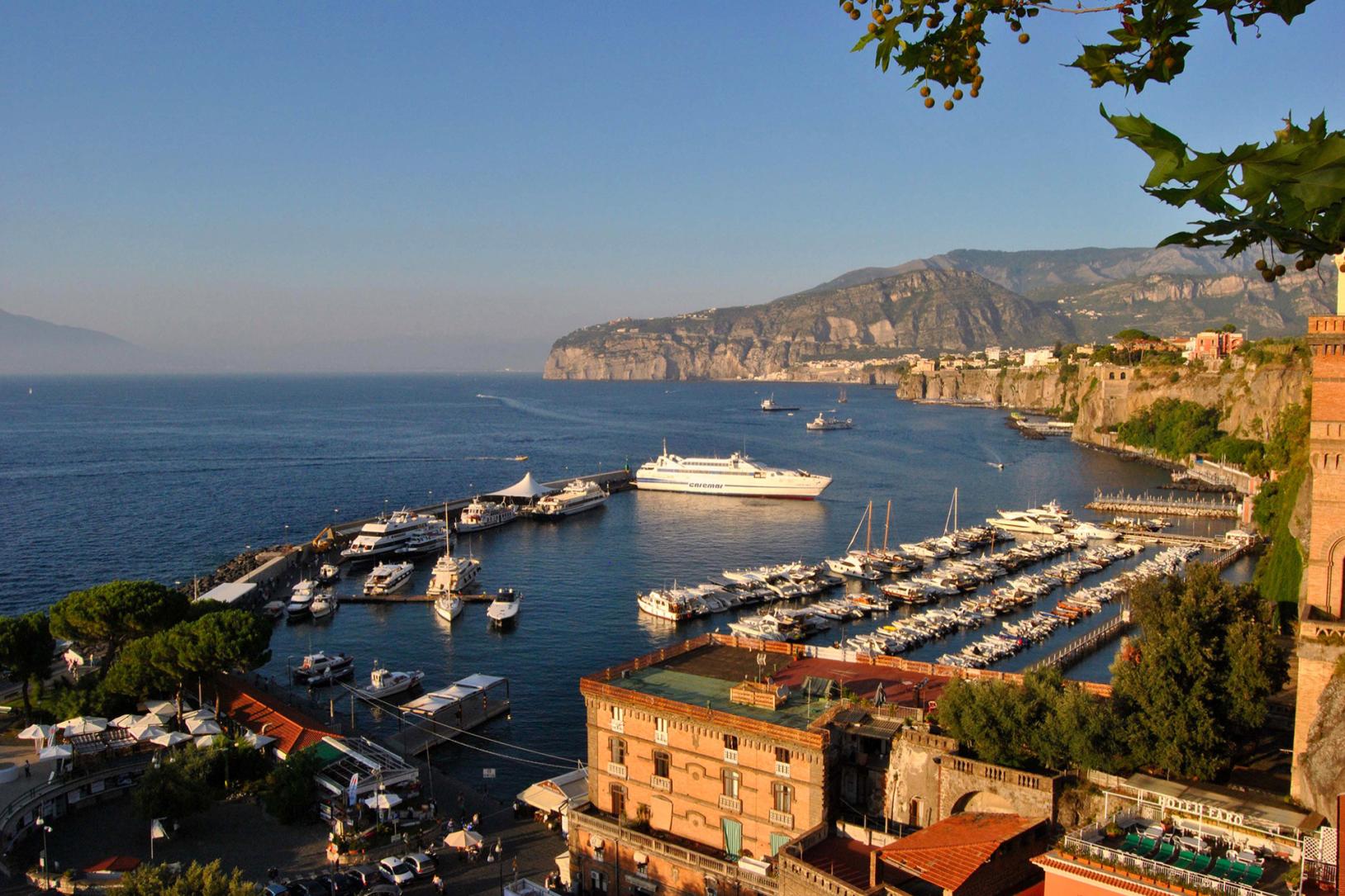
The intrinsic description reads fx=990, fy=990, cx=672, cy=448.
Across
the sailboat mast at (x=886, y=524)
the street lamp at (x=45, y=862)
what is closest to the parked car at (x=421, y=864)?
the street lamp at (x=45, y=862)

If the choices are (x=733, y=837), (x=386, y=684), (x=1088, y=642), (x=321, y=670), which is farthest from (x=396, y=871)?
(x=1088, y=642)

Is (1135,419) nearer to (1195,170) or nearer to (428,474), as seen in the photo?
(428,474)

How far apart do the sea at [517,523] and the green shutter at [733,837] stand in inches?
321

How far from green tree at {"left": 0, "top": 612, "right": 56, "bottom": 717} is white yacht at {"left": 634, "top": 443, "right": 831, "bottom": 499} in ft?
Result: 157

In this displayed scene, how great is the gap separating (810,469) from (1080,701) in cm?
6576

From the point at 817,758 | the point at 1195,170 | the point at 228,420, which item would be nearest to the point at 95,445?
the point at 228,420

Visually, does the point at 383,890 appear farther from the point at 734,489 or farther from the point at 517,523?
the point at 734,489

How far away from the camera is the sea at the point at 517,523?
3294 cm

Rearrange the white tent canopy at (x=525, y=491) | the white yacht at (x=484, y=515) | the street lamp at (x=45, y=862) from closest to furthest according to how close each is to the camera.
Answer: the street lamp at (x=45, y=862) → the white yacht at (x=484, y=515) → the white tent canopy at (x=525, y=491)

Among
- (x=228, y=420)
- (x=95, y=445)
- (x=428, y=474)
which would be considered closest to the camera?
(x=428, y=474)

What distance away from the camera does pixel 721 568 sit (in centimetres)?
4634


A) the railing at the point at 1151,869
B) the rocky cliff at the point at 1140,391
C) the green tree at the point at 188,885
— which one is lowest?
the green tree at the point at 188,885

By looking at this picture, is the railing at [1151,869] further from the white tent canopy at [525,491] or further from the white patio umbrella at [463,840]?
the white tent canopy at [525,491]

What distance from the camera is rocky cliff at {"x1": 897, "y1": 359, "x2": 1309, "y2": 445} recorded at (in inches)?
2697
